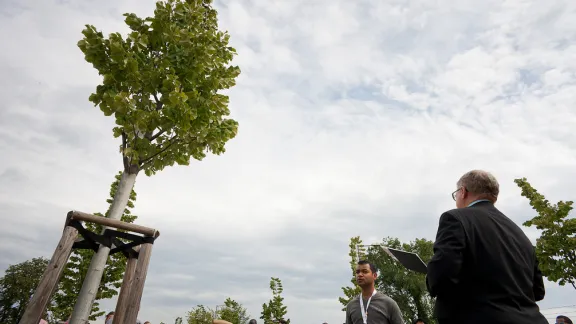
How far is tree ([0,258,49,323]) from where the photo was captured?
5857 cm

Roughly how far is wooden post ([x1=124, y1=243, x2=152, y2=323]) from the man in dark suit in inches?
157

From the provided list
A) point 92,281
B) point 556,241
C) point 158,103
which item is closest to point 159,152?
point 158,103

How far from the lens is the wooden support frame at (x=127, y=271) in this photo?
4.00 metres

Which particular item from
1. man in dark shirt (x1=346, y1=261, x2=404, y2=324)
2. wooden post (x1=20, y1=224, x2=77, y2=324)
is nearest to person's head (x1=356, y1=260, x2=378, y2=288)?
man in dark shirt (x1=346, y1=261, x2=404, y2=324)

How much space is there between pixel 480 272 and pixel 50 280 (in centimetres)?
463

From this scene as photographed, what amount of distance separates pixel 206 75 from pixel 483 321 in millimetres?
6456

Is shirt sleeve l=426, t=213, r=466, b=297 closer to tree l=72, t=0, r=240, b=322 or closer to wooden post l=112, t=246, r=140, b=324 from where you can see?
wooden post l=112, t=246, r=140, b=324

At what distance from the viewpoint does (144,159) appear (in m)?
6.30

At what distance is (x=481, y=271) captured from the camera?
2240mm

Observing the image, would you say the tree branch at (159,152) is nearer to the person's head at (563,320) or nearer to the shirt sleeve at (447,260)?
the shirt sleeve at (447,260)

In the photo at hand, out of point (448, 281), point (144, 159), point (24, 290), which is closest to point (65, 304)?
point (144, 159)

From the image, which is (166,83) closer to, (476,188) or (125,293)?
(125,293)

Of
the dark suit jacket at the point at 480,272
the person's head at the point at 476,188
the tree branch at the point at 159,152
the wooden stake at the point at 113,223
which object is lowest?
the dark suit jacket at the point at 480,272

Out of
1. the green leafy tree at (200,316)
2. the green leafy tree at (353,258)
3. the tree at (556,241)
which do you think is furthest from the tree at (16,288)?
the tree at (556,241)
